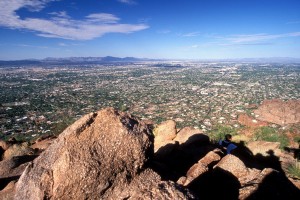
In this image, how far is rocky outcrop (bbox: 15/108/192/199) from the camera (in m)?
6.57

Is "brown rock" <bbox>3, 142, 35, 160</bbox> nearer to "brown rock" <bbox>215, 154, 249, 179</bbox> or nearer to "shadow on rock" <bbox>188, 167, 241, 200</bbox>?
"shadow on rock" <bbox>188, 167, 241, 200</bbox>

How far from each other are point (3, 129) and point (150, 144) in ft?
147

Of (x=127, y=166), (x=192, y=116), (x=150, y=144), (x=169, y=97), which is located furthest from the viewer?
(x=169, y=97)

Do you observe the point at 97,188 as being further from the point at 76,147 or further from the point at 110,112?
the point at 110,112

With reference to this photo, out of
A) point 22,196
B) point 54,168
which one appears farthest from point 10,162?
point 54,168

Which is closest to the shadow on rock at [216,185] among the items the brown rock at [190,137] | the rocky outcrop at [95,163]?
the rocky outcrop at [95,163]

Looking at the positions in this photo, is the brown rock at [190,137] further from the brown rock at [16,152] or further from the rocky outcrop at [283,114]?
the rocky outcrop at [283,114]

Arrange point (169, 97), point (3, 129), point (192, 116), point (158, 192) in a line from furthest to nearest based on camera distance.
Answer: point (169, 97), point (192, 116), point (3, 129), point (158, 192)

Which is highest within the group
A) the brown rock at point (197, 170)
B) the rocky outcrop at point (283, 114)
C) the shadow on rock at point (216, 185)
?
the brown rock at point (197, 170)

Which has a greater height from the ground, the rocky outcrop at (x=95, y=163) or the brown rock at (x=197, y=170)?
the rocky outcrop at (x=95, y=163)

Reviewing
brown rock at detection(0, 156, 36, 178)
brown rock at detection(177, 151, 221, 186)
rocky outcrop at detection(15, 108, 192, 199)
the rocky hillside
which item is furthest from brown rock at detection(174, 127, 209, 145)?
brown rock at detection(0, 156, 36, 178)

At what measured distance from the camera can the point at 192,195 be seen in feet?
16.3

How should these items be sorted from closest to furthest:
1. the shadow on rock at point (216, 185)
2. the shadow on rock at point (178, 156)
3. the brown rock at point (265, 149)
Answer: the shadow on rock at point (216, 185)
the shadow on rock at point (178, 156)
the brown rock at point (265, 149)

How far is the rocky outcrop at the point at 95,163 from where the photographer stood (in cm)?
657
